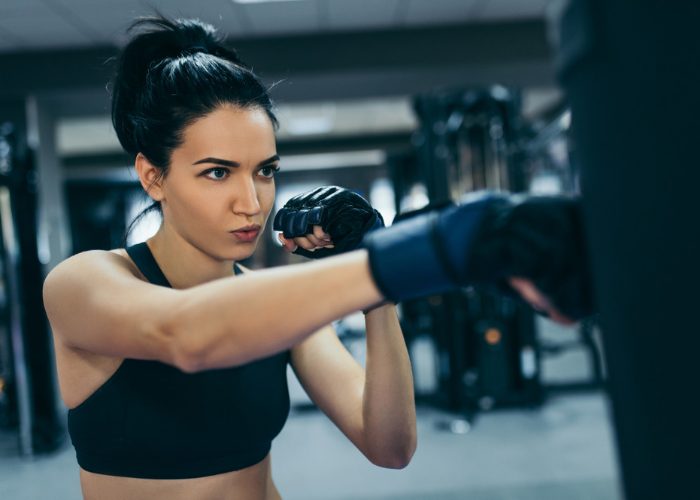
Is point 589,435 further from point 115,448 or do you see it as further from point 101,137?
point 101,137

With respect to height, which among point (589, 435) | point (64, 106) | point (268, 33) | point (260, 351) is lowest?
point (589, 435)

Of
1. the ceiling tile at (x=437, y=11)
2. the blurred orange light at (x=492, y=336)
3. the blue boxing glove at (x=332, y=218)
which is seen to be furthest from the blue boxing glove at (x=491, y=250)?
the ceiling tile at (x=437, y=11)

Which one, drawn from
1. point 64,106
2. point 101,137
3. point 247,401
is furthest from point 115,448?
point 101,137

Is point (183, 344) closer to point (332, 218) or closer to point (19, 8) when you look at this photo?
point (332, 218)

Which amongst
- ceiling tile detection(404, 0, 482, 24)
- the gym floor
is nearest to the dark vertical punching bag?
the gym floor

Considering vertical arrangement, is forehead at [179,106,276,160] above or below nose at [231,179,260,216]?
above

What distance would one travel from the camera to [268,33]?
17.7 ft

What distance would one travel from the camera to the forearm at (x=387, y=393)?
3.52ft

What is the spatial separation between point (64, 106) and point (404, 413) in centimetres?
568

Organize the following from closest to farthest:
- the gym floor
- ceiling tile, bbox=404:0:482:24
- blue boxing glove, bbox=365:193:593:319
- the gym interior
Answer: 1. blue boxing glove, bbox=365:193:593:319
2. the gym floor
3. the gym interior
4. ceiling tile, bbox=404:0:482:24

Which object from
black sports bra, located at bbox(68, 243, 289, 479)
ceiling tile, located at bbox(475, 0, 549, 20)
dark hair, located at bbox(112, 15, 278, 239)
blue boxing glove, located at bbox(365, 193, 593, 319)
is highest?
ceiling tile, located at bbox(475, 0, 549, 20)

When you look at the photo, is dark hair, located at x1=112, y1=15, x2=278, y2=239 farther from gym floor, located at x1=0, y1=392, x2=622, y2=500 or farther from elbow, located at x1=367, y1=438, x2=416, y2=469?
gym floor, located at x1=0, y1=392, x2=622, y2=500

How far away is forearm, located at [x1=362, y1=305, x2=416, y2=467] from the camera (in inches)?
42.3

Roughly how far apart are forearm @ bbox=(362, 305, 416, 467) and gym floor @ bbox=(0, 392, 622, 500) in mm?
2193
